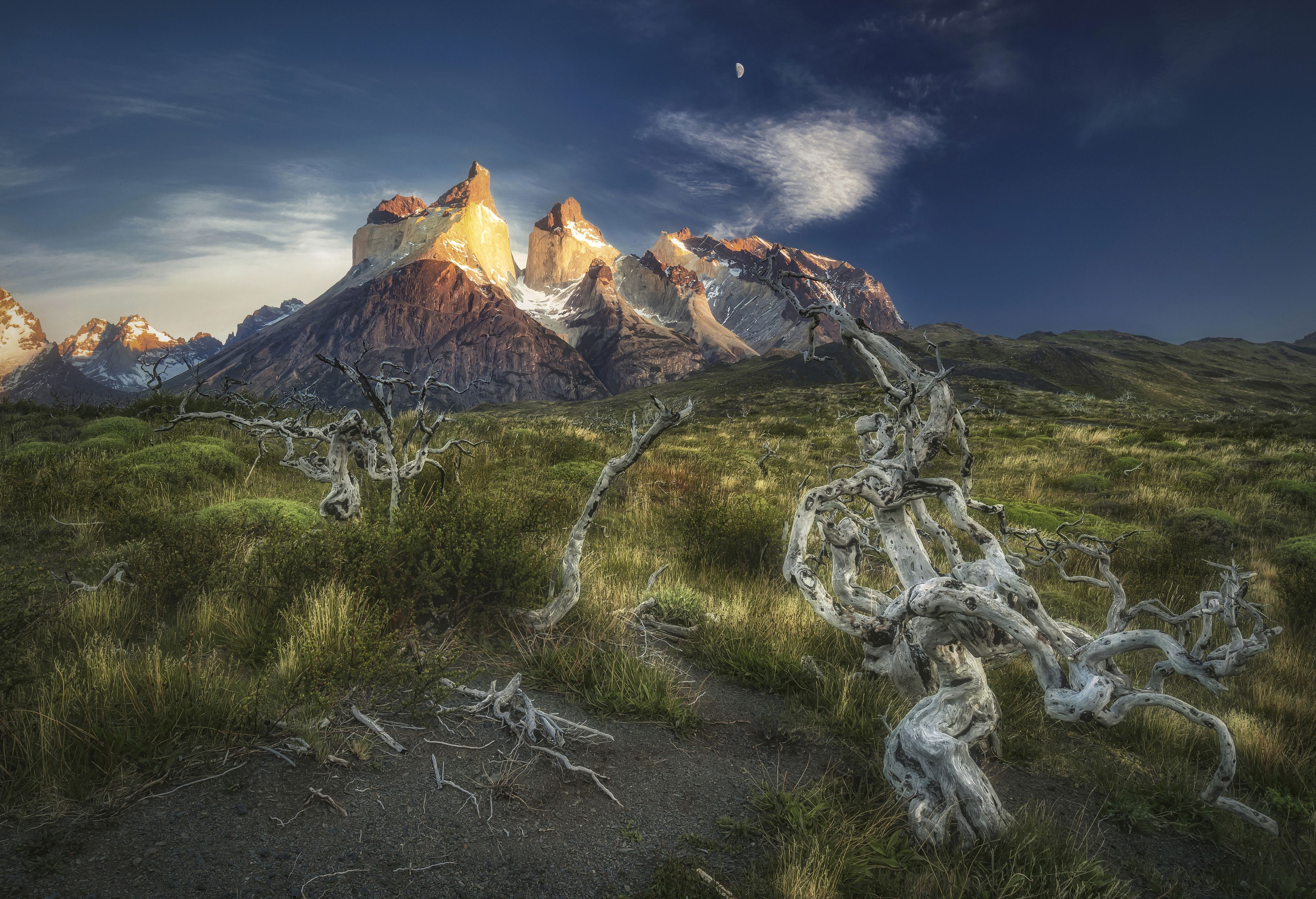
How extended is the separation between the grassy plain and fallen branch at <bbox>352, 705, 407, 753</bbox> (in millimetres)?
192

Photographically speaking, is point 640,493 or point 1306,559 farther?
point 640,493

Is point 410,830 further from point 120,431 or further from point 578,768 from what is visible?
point 120,431

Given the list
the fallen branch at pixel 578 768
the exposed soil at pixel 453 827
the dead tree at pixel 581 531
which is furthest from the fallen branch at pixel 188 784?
the dead tree at pixel 581 531

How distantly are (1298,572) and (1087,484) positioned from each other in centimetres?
646

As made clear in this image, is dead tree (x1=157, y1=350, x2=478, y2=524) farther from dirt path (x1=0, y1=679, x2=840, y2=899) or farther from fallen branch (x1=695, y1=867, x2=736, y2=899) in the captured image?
fallen branch (x1=695, y1=867, x2=736, y2=899)

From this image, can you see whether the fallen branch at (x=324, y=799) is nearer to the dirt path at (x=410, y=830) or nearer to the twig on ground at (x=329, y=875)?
the dirt path at (x=410, y=830)

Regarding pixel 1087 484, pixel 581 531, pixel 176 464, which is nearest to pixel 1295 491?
pixel 1087 484

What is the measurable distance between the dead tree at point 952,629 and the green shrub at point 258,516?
5.43m

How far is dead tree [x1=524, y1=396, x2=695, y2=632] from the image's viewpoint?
4.18 metres

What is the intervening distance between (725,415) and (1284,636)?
31185 millimetres

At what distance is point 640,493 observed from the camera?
33.1 ft

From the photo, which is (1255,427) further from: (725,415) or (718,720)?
(718,720)

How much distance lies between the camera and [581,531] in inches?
181

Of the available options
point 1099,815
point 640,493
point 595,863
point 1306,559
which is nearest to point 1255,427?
point 1306,559
